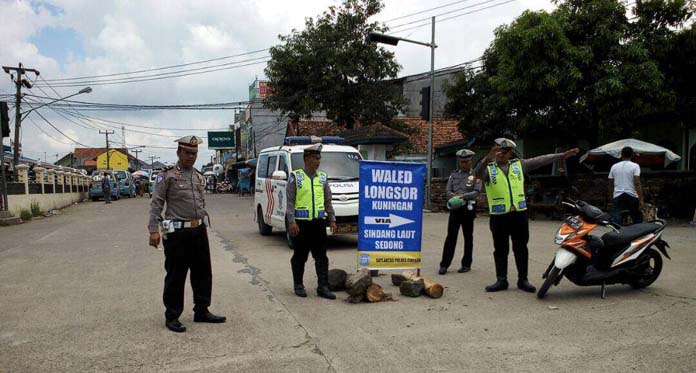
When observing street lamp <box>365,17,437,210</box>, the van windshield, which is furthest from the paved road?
street lamp <box>365,17,437,210</box>

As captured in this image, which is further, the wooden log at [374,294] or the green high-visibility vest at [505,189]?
the green high-visibility vest at [505,189]

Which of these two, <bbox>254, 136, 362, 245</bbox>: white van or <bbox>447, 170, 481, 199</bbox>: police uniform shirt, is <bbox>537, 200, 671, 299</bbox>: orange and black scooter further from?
<bbox>254, 136, 362, 245</bbox>: white van

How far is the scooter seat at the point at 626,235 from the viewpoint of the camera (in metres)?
6.16

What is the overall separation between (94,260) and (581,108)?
42.1 ft

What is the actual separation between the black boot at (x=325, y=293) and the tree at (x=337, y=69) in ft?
72.9

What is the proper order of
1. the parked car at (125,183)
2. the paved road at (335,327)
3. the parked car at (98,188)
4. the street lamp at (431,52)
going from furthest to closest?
the parked car at (125,183) → the parked car at (98,188) → the street lamp at (431,52) → the paved road at (335,327)

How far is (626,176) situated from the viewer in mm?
9898

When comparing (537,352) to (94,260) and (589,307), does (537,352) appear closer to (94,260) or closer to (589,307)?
(589,307)

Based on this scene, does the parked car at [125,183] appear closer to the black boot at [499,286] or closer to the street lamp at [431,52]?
the street lamp at [431,52]

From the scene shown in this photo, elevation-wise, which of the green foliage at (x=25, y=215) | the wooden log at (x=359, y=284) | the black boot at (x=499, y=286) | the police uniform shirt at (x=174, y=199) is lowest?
the green foliage at (x=25, y=215)

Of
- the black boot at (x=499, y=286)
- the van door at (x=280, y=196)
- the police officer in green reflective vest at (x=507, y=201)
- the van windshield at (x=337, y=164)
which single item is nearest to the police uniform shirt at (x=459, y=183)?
the police officer in green reflective vest at (x=507, y=201)

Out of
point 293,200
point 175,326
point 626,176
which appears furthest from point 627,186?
point 175,326

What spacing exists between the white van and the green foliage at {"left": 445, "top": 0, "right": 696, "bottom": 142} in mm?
6712

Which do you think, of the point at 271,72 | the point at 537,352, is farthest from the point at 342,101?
the point at 537,352
